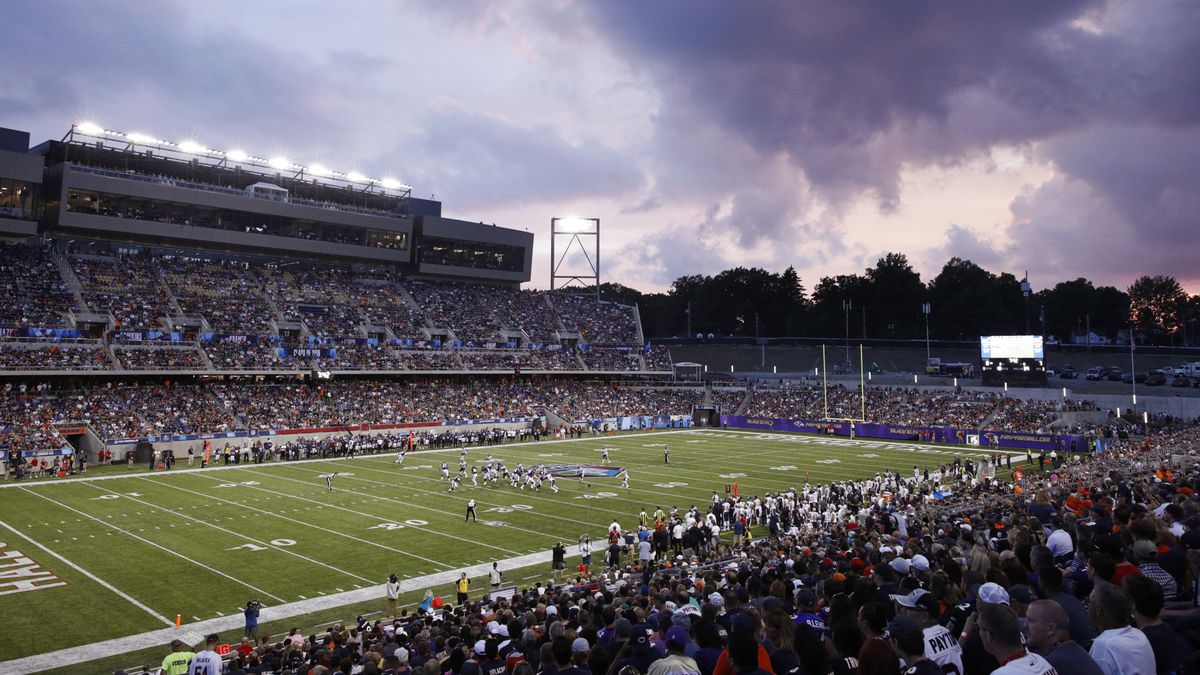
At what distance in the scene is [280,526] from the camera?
2323 cm

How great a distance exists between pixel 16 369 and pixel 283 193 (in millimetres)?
26757

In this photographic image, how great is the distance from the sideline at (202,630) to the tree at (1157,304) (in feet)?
346

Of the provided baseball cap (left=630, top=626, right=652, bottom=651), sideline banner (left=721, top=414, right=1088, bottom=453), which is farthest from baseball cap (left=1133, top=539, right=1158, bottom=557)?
sideline banner (left=721, top=414, right=1088, bottom=453)

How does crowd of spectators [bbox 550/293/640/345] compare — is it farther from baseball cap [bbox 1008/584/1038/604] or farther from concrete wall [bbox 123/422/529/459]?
baseball cap [bbox 1008/584/1038/604]

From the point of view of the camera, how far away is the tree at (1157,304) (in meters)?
96.0

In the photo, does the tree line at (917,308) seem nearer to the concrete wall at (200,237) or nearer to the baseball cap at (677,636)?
the concrete wall at (200,237)

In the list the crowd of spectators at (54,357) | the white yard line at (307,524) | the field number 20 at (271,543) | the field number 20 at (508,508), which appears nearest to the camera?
the white yard line at (307,524)

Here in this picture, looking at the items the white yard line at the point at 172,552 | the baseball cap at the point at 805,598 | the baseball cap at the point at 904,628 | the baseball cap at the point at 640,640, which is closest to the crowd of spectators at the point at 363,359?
the white yard line at the point at 172,552

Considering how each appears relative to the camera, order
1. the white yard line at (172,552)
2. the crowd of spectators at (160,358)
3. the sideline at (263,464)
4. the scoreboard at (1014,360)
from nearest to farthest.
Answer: the white yard line at (172,552) → the sideline at (263,464) → the crowd of spectators at (160,358) → the scoreboard at (1014,360)

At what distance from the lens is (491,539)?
2183 centimetres

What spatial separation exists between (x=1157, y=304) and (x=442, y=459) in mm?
101392

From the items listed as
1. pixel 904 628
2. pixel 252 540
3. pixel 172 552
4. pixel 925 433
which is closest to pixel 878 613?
pixel 904 628

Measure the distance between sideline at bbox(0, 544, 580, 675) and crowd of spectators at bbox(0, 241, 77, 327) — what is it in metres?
35.3

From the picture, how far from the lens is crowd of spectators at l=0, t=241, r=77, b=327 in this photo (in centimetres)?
4175
